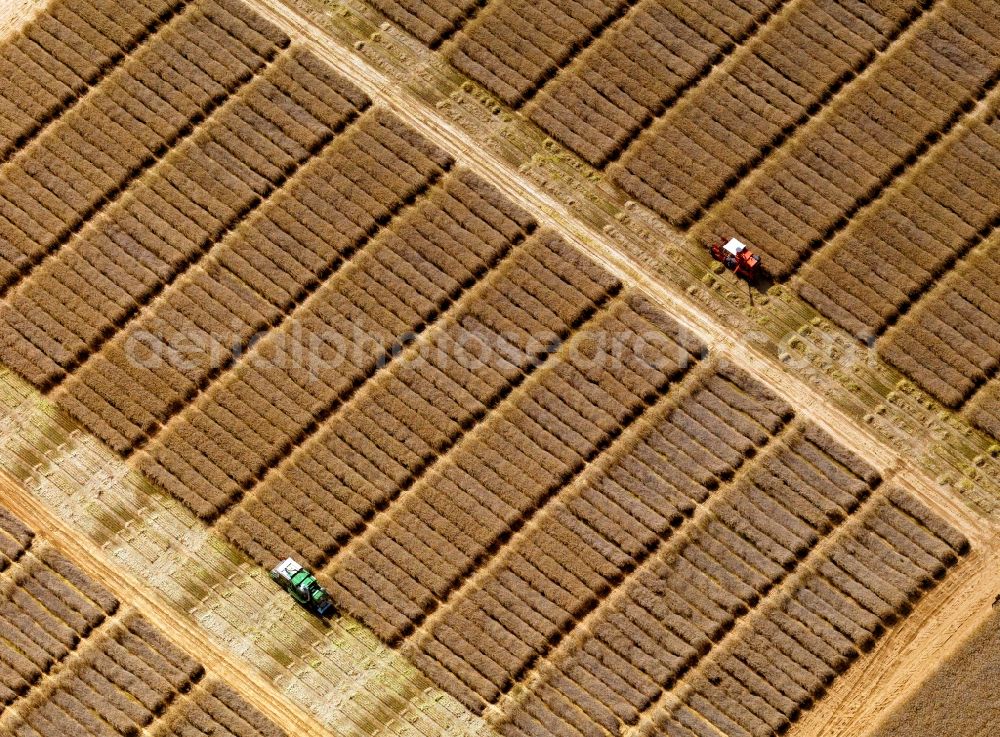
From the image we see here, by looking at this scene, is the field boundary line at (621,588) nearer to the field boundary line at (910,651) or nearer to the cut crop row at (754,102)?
the field boundary line at (910,651)

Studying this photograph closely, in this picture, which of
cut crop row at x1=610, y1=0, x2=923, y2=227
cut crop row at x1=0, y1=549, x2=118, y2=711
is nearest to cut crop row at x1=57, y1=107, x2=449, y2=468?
cut crop row at x1=0, y1=549, x2=118, y2=711

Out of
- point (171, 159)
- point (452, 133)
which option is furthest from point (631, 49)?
point (171, 159)

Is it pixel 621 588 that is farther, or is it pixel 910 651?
pixel 621 588

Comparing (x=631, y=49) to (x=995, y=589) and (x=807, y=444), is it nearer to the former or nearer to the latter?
(x=807, y=444)

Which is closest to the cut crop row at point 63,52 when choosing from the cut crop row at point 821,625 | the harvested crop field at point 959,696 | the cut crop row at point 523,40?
the cut crop row at point 523,40

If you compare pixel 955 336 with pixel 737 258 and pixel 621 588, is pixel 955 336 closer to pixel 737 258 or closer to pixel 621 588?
pixel 737 258

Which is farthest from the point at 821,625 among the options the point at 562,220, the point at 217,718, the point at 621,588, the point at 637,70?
the point at 637,70
